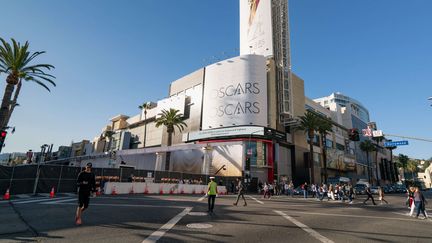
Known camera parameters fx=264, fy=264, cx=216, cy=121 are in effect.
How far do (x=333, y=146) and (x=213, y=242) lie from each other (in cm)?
7640

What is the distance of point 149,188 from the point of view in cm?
2536

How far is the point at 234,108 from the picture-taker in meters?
53.3

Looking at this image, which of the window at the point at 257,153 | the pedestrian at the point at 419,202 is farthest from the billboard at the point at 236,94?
the pedestrian at the point at 419,202

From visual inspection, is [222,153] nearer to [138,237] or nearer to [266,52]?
[266,52]

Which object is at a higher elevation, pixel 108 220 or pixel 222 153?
pixel 222 153

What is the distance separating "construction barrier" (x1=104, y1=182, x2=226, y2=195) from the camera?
73.2ft

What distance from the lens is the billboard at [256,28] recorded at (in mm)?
60969

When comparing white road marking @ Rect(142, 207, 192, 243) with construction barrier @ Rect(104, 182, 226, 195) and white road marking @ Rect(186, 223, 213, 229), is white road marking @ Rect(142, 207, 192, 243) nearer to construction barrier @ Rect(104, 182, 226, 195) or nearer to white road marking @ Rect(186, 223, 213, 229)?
white road marking @ Rect(186, 223, 213, 229)

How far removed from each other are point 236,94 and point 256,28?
67.0 ft

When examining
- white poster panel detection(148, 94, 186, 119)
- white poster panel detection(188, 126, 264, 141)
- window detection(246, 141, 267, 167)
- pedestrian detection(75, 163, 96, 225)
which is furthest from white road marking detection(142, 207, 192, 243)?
white poster panel detection(148, 94, 186, 119)

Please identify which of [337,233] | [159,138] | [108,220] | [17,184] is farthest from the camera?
[159,138]

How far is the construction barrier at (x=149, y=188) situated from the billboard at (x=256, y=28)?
4055 cm

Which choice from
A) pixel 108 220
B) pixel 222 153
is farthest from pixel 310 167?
pixel 108 220

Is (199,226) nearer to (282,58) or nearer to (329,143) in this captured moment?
(282,58)
